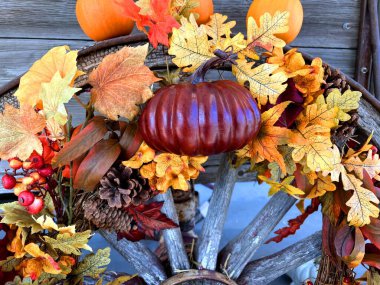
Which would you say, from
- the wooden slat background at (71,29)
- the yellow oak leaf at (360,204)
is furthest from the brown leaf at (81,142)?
the wooden slat background at (71,29)

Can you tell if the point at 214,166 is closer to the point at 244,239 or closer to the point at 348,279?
the point at 244,239

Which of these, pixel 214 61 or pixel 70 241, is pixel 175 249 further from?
pixel 214 61

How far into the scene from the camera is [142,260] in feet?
3.41

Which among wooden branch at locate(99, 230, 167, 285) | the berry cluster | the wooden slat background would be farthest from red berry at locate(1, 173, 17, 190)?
the wooden slat background

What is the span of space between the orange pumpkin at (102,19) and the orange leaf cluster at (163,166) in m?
0.31

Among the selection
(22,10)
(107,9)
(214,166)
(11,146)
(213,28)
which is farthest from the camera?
(214,166)

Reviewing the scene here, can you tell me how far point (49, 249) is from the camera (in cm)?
59

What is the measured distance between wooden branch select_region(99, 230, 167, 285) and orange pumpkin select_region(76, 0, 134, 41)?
513mm

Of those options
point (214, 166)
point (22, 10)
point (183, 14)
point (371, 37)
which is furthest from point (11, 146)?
point (371, 37)

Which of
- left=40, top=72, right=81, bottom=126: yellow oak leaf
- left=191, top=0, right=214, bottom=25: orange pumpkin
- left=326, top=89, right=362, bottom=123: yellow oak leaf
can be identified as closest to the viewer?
left=40, top=72, right=81, bottom=126: yellow oak leaf

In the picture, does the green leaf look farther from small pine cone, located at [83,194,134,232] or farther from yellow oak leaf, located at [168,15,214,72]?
yellow oak leaf, located at [168,15,214,72]

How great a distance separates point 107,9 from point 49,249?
0.46 meters

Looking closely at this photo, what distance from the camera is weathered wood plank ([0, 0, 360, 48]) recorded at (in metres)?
1.03

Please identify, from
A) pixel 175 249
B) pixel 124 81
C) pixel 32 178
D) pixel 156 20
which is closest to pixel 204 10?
pixel 156 20
